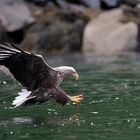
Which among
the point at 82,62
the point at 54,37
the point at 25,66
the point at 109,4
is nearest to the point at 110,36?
the point at 54,37

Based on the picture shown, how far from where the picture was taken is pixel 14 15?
44062mm

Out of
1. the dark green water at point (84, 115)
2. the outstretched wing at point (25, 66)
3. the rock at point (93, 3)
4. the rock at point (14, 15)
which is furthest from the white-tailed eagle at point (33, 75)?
the rock at point (93, 3)

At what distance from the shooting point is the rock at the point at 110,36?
42.7 m

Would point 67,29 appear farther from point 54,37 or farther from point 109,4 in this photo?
point 109,4

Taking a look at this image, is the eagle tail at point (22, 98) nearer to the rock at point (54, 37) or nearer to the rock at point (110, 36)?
the rock at point (110, 36)

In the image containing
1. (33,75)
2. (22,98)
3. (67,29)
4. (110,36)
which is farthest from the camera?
(67,29)

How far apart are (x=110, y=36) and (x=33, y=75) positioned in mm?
27528

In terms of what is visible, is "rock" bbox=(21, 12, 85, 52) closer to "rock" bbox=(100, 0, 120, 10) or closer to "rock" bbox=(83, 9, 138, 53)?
"rock" bbox=(83, 9, 138, 53)

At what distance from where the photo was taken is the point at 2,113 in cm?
1598

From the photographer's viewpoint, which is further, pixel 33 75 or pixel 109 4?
pixel 109 4

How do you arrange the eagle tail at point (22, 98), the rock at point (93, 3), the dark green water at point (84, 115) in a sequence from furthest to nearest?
the rock at point (93, 3)
the eagle tail at point (22, 98)
the dark green water at point (84, 115)

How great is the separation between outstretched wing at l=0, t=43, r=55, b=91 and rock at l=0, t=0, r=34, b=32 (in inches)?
1091

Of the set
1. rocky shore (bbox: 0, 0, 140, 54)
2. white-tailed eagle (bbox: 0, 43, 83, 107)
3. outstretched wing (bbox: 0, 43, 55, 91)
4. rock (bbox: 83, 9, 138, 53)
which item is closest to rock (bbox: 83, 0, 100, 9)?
rocky shore (bbox: 0, 0, 140, 54)

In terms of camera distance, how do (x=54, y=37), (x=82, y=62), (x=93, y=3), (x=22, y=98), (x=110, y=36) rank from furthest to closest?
(x=93, y=3)
(x=54, y=37)
(x=110, y=36)
(x=82, y=62)
(x=22, y=98)
